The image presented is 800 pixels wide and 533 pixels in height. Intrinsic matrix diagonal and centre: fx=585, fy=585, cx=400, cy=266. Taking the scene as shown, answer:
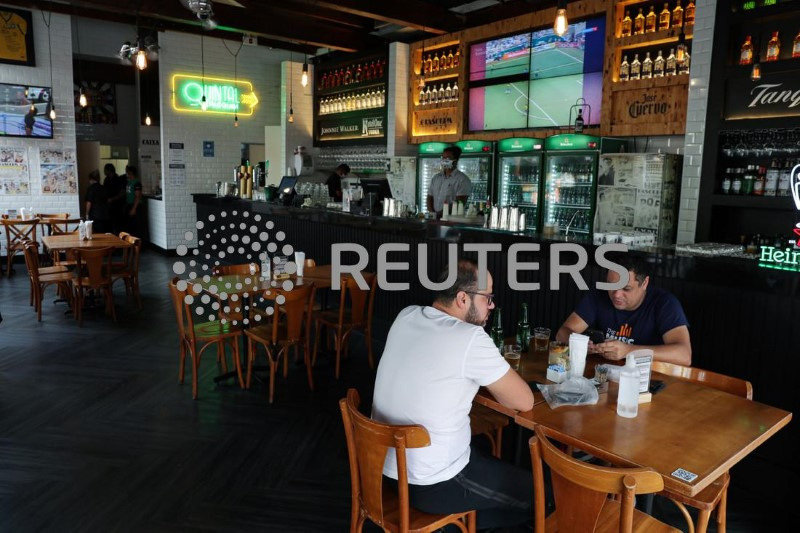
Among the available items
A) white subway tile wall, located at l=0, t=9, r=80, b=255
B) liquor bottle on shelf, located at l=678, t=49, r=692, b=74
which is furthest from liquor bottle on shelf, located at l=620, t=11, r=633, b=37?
white subway tile wall, located at l=0, t=9, r=80, b=255

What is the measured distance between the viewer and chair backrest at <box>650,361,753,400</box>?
2.58 metres

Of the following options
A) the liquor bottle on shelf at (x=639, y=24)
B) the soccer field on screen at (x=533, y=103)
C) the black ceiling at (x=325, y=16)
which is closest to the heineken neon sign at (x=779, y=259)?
the liquor bottle on shelf at (x=639, y=24)

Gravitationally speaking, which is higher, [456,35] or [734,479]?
[456,35]

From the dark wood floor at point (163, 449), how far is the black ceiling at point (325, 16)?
4.95m

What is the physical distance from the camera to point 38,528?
113 inches

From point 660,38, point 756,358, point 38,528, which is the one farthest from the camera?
point 660,38

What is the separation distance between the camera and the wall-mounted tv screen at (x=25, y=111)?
9.73 metres

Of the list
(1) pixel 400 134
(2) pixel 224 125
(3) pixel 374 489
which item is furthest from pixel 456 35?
(3) pixel 374 489

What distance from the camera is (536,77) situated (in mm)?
7738

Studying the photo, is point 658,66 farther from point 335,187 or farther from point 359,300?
point 335,187

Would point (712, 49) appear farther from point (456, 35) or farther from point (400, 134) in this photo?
point (400, 134)

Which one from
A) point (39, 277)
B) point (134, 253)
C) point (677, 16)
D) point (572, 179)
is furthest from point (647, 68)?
point (39, 277)

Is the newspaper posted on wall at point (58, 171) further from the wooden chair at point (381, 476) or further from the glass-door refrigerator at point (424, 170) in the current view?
the wooden chair at point (381, 476)

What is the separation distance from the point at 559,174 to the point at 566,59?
1461 mm
